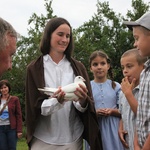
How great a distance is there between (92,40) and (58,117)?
20.9 meters

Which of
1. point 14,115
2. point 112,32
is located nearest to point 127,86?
point 14,115

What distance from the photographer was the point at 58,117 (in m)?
3.50

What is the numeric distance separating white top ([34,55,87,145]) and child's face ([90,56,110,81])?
2.46 ft

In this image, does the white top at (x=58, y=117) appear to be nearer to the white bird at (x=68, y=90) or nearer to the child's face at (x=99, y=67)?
the white bird at (x=68, y=90)

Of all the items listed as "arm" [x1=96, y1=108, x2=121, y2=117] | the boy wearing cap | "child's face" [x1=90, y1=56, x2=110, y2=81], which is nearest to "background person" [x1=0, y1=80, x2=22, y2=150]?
"child's face" [x1=90, y1=56, x2=110, y2=81]

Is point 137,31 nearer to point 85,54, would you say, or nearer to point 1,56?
point 1,56

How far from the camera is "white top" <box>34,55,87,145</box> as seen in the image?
3.43m

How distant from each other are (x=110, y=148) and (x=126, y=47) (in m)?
18.6

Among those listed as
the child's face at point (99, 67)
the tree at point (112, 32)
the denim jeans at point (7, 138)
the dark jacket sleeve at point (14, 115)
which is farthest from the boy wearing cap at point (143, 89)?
the tree at point (112, 32)

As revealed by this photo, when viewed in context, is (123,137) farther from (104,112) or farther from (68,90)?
(68,90)

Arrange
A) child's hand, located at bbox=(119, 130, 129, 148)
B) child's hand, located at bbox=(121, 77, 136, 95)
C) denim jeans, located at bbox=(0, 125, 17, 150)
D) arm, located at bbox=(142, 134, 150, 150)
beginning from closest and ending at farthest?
arm, located at bbox=(142, 134, 150, 150) → child's hand, located at bbox=(121, 77, 136, 95) → child's hand, located at bbox=(119, 130, 129, 148) → denim jeans, located at bbox=(0, 125, 17, 150)

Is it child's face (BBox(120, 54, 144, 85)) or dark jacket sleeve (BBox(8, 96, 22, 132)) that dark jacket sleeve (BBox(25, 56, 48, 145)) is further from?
dark jacket sleeve (BBox(8, 96, 22, 132))

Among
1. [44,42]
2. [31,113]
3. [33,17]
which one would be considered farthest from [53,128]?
[33,17]

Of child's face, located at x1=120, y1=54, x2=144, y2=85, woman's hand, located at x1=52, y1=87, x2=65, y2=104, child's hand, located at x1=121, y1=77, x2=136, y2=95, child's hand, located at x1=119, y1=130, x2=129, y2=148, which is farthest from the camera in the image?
child's hand, located at x1=119, y1=130, x2=129, y2=148
